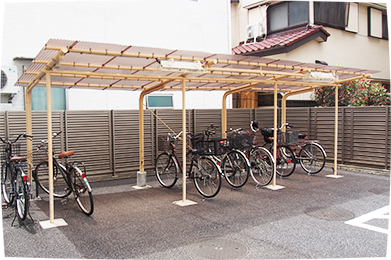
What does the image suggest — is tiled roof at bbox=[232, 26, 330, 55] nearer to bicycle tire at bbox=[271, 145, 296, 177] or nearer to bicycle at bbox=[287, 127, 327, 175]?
bicycle at bbox=[287, 127, 327, 175]

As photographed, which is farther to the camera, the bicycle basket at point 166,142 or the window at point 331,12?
the window at point 331,12

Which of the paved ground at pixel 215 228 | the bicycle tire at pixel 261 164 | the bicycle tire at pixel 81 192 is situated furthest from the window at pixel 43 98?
the bicycle tire at pixel 261 164

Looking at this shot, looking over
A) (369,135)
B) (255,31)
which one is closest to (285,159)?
(369,135)

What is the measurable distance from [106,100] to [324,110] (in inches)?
238

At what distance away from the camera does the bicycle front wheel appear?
760 centimetres

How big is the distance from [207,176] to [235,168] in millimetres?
900

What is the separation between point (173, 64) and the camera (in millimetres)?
4977

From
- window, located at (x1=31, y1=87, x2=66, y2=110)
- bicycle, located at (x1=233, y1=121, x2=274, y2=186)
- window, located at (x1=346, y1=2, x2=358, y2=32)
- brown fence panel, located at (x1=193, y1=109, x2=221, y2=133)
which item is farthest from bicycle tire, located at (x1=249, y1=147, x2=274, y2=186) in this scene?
window, located at (x1=346, y1=2, x2=358, y2=32)

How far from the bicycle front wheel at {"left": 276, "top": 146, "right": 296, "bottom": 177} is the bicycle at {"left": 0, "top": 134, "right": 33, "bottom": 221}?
540 cm

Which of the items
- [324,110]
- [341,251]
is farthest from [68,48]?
[324,110]

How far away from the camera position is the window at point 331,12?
1224cm

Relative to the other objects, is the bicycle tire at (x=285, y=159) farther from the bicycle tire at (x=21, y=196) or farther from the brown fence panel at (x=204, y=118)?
the bicycle tire at (x=21, y=196)

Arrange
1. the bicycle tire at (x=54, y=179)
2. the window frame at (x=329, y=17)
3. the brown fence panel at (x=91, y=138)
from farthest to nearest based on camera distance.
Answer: the window frame at (x=329, y=17)
the brown fence panel at (x=91, y=138)
the bicycle tire at (x=54, y=179)

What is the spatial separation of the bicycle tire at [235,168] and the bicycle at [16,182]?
3.69 metres
